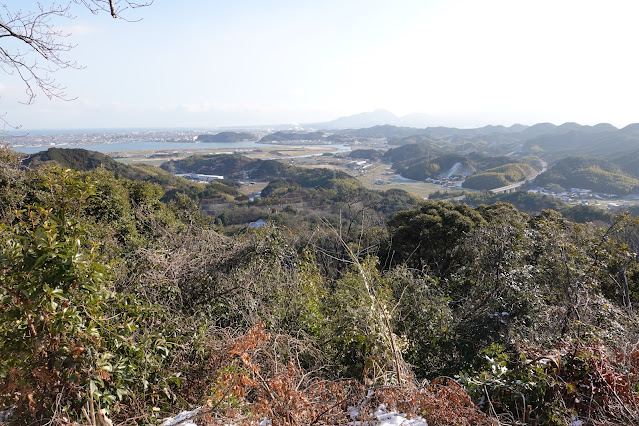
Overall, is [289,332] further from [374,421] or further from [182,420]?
[182,420]

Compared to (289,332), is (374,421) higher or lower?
higher

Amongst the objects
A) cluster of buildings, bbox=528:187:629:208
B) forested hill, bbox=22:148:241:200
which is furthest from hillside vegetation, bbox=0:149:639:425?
cluster of buildings, bbox=528:187:629:208

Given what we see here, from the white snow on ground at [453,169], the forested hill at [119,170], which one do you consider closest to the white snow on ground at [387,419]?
the forested hill at [119,170]

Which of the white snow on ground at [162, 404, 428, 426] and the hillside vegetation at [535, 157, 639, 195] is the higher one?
the white snow on ground at [162, 404, 428, 426]

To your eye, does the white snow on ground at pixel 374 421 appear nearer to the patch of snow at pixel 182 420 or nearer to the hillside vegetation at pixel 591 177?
the patch of snow at pixel 182 420

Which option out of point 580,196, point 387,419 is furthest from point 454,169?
point 387,419

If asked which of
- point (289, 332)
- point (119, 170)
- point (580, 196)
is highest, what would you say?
point (119, 170)

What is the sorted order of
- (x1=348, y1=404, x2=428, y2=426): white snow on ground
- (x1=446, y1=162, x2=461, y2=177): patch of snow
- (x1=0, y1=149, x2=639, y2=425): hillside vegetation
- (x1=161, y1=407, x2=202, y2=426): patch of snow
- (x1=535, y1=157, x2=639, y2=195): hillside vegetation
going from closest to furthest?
(x1=0, y1=149, x2=639, y2=425): hillside vegetation
(x1=161, y1=407, x2=202, y2=426): patch of snow
(x1=348, y1=404, x2=428, y2=426): white snow on ground
(x1=535, y1=157, x2=639, y2=195): hillside vegetation
(x1=446, y1=162, x2=461, y2=177): patch of snow

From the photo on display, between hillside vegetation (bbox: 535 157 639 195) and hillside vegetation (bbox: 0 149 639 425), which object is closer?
hillside vegetation (bbox: 0 149 639 425)

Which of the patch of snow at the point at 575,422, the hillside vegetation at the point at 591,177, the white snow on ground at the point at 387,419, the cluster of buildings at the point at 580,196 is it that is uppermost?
the patch of snow at the point at 575,422

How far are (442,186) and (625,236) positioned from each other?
1571 inches

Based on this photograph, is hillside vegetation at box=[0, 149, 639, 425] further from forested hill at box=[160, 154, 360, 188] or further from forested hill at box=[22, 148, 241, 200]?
forested hill at box=[160, 154, 360, 188]

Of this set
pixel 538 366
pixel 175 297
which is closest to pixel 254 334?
pixel 175 297

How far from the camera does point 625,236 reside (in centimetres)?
812
